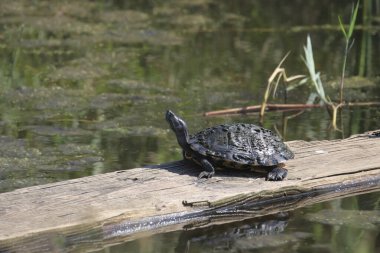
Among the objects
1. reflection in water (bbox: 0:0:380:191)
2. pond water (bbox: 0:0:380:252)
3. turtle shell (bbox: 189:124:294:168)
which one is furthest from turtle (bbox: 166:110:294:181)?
reflection in water (bbox: 0:0:380:191)

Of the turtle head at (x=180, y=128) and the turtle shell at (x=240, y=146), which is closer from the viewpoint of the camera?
the turtle shell at (x=240, y=146)

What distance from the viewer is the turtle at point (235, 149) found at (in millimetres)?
4809

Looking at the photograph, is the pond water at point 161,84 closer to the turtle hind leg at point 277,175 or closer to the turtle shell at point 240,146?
the turtle hind leg at point 277,175

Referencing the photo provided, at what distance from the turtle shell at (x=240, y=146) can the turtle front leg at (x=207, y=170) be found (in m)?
0.04

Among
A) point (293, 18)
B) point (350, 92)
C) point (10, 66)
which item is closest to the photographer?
point (350, 92)

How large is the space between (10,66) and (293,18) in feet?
13.4

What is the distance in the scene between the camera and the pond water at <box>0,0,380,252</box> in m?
4.77

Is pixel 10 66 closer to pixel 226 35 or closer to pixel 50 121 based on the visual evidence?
pixel 50 121

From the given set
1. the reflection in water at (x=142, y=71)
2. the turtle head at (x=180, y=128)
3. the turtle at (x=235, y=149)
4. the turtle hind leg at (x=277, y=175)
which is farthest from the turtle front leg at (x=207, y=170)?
the reflection in water at (x=142, y=71)

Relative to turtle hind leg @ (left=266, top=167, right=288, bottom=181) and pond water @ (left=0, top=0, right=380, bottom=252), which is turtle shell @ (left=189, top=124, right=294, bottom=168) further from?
pond water @ (left=0, top=0, right=380, bottom=252)

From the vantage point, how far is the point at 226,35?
1035cm

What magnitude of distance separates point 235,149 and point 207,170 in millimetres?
192

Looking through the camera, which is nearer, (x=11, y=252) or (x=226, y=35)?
(x=11, y=252)

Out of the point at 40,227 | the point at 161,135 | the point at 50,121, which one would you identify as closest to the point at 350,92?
the point at 161,135
